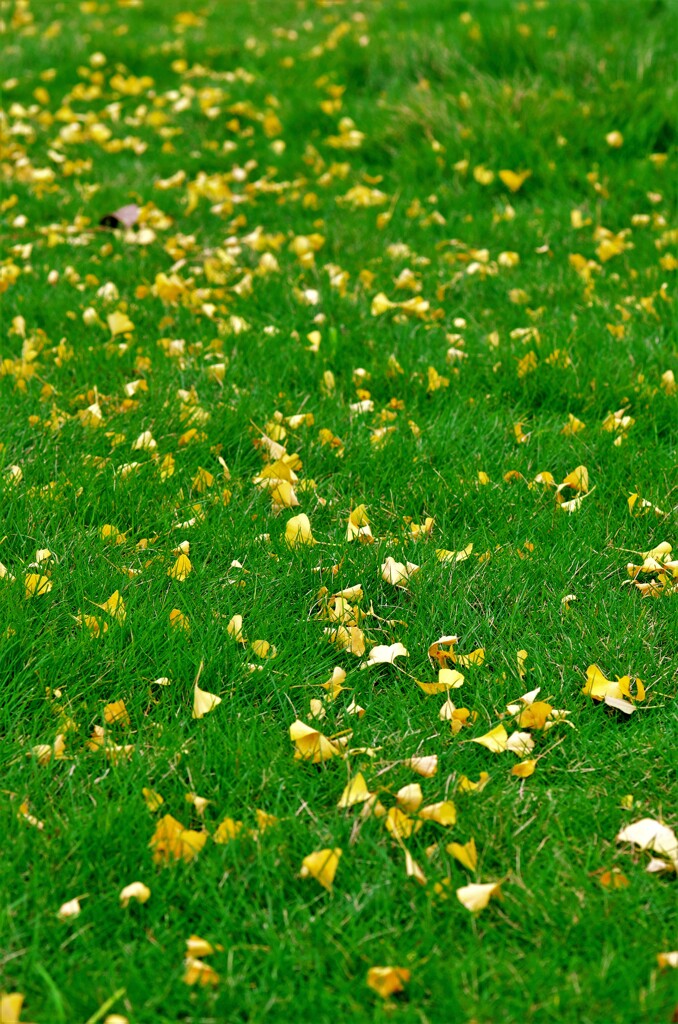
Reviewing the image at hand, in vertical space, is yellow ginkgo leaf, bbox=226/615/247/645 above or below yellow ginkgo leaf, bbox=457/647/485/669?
above

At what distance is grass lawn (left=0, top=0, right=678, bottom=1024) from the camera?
175 centimetres

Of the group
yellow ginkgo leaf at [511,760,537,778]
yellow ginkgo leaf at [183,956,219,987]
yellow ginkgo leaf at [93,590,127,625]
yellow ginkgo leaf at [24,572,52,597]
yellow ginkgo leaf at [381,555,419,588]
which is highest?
yellow ginkgo leaf at [24,572,52,597]

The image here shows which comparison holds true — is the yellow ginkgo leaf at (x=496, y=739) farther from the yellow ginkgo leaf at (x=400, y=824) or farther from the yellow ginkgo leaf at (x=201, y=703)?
the yellow ginkgo leaf at (x=201, y=703)

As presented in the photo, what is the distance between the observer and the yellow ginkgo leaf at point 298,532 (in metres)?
2.77

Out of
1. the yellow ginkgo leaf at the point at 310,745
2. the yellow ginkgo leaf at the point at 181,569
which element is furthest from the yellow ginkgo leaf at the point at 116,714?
the yellow ginkgo leaf at the point at 181,569

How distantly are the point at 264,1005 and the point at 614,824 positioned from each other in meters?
0.77

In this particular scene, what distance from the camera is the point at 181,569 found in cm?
263

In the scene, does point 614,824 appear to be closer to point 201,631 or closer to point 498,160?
point 201,631

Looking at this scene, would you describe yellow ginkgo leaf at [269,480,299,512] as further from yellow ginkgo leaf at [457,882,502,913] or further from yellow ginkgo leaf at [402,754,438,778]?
yellow ginkgo leaf at [457,882,502,913]

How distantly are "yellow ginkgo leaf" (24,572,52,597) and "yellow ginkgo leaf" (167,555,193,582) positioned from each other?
1.02ft

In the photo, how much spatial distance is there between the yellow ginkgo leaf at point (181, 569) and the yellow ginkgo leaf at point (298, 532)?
0.97ft

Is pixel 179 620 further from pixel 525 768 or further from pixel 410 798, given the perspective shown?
pixel 525 768

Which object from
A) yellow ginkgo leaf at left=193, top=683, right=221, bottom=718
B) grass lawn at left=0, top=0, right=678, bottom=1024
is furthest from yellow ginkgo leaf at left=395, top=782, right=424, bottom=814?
yellow ginkgo leaf at left=193, top=683, right=221, bottom=718

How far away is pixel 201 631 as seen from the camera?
2.42 metres
